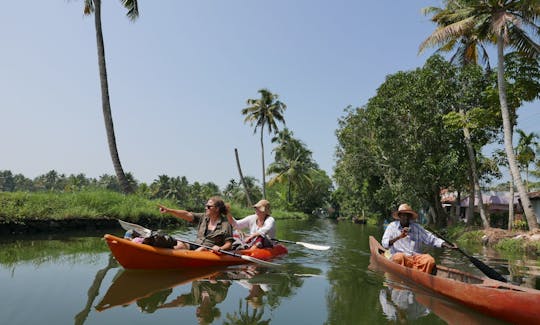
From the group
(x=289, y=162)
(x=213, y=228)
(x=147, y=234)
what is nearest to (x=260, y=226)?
A: (x=213, y=228)

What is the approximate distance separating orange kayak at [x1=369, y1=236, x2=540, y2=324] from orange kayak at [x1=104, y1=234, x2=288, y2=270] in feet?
11.0

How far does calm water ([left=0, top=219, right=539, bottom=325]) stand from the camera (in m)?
4.19

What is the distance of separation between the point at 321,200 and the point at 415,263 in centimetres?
5168

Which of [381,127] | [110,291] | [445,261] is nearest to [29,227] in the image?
[110,291]

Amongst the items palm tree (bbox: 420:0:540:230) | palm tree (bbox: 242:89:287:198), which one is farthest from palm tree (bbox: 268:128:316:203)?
palm tree (bbox: 420:0:540:230)

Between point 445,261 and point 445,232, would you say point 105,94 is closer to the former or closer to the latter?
point 445,261

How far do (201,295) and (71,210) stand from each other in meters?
7.94

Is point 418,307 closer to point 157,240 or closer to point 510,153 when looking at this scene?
point 157,240

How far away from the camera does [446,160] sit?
18.0 m

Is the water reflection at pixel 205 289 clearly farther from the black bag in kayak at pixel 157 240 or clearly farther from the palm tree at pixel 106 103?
the palm tree at pixel 106 103

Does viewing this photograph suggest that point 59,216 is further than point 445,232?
No

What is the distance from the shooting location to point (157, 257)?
621 centimetres

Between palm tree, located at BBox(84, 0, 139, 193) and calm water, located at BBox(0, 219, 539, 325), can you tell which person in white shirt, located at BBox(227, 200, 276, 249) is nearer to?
calm water, located at BBox(0, 219, 539, 325)

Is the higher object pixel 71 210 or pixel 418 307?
pixel 71 210
